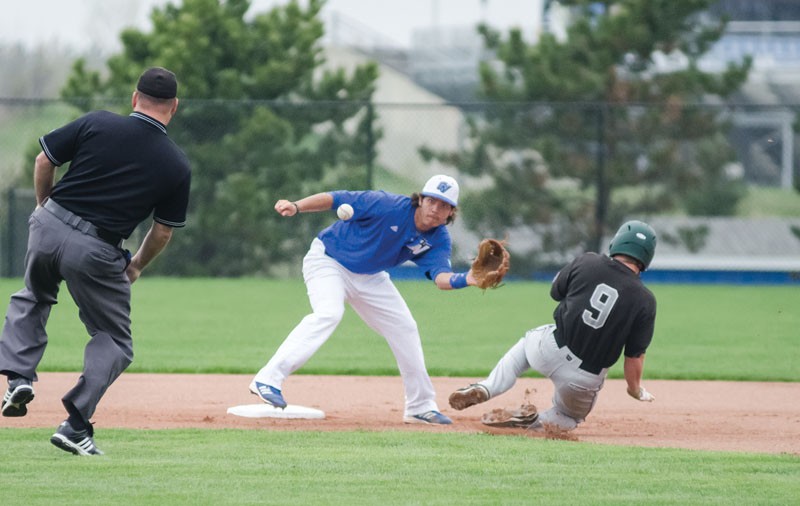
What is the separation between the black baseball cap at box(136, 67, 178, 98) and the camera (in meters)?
6.48

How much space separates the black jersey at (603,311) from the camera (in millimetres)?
7586

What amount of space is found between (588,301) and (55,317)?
9.15 metres

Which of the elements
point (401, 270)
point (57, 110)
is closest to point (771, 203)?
point (401, 270)

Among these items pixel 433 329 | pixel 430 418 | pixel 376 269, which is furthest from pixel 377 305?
pixel 433 329

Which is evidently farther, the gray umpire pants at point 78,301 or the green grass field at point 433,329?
the green grass field at point 433,329

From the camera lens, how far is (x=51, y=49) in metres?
51.5

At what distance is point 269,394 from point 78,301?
1686mm

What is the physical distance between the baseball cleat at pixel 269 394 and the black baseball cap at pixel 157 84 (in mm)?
2132

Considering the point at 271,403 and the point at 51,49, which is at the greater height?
the point at 271,403

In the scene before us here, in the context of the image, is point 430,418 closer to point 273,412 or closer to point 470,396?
point 470,396

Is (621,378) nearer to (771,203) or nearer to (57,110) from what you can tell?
(771,203)

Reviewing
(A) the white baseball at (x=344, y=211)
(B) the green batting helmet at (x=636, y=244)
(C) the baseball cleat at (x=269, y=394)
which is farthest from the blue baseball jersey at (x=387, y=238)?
(B) the green batting helmet at (x=636, y=244)

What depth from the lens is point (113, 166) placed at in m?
6.44

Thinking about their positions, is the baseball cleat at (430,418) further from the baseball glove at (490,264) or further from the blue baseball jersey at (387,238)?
the baseball glove at (490,264)
